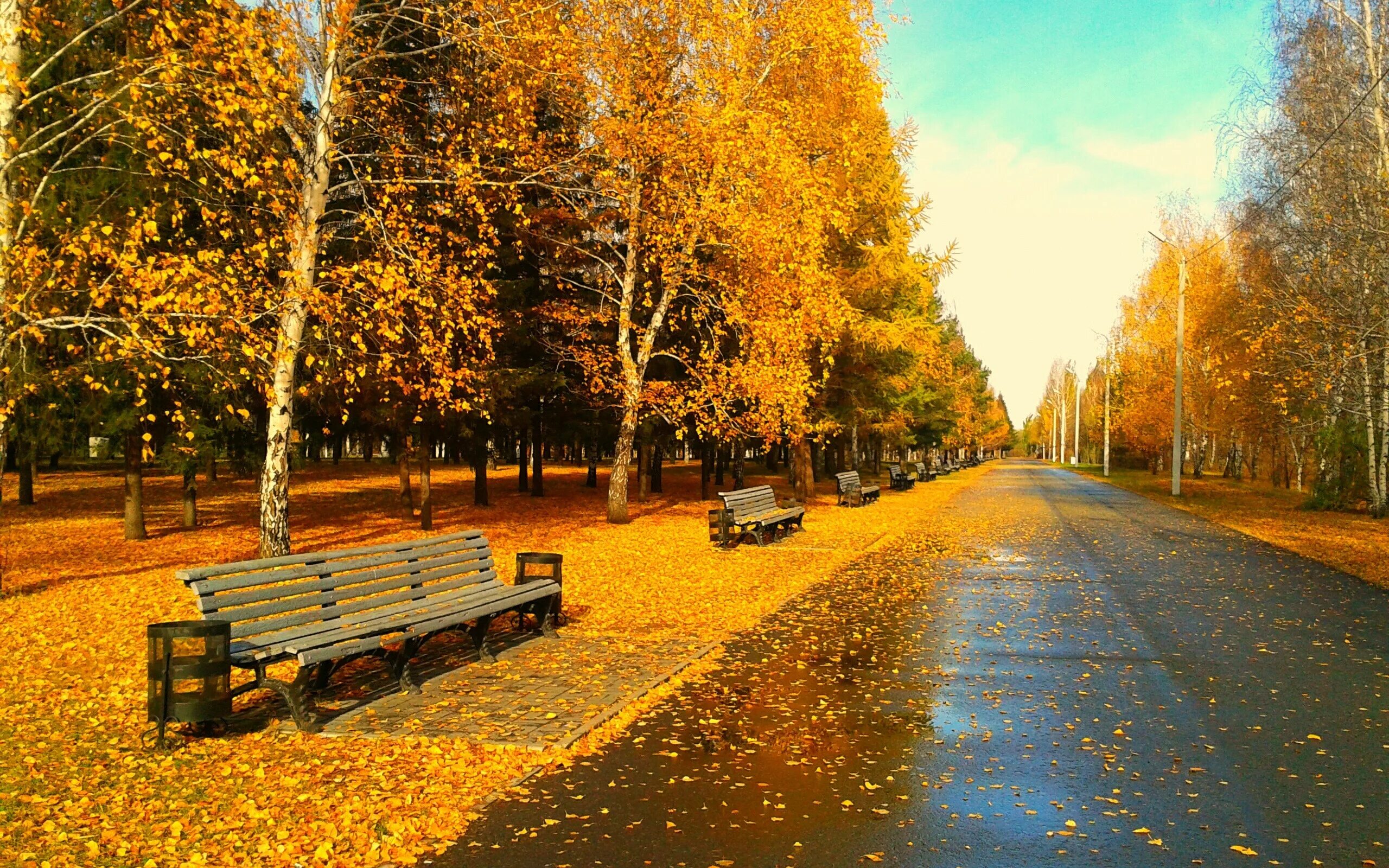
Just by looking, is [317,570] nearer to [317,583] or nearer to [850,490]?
[317,583]

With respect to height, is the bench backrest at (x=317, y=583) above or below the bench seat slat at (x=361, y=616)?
above

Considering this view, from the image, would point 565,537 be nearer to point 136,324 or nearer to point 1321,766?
point 136,324

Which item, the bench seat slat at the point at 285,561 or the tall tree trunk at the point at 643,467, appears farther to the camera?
the tall tree trunk at the point at 643,467

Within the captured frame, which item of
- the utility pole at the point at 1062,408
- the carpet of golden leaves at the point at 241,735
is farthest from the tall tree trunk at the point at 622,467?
the utility pole at the point at 1062,408

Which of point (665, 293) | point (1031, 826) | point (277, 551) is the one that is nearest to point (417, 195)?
point (665, 293)

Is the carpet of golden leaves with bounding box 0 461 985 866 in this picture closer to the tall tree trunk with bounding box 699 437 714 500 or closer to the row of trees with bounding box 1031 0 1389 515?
the tall tree trunk with bounding box 699 437 714 500

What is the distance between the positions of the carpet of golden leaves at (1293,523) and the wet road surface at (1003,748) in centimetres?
485

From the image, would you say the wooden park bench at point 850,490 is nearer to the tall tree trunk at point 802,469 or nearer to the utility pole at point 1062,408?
the tall tree trunk at point 802,469

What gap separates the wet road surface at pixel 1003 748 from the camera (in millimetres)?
4199

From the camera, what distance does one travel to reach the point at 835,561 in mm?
14664

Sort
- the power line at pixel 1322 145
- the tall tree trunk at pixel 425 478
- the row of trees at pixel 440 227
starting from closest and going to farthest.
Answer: the row of trees at pixel 440 227
the tall tree trunk at pixel 425 478
the power line at pixel 1322 145

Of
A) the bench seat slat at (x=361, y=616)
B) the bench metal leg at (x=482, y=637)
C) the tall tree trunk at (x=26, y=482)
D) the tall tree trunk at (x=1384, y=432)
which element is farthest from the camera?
the tall tree trunk at (x=1384, y=432)

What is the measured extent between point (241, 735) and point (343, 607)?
1.43m

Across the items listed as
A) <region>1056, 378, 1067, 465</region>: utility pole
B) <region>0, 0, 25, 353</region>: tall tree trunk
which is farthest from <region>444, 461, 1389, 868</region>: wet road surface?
<region>1056, 378, 1067, 465</region>: utility pole
